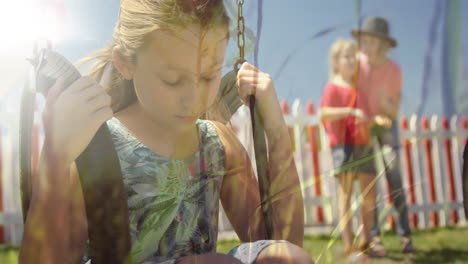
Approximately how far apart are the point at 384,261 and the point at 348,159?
0.62 ft

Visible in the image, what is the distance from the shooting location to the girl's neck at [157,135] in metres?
0.64

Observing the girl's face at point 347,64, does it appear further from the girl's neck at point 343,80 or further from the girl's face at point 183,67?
the girl's face at point 183,67

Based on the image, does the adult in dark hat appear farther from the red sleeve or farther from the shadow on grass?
the shadow on grass

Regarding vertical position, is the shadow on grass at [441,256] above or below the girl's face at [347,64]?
below

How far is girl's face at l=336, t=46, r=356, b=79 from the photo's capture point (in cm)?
56

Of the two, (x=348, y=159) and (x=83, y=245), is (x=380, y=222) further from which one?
(x=83, y=245)

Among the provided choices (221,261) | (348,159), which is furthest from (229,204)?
(348,159)

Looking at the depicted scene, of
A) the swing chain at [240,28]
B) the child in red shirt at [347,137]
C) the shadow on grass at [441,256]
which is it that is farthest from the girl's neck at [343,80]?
the shadow on grass at [441,256]

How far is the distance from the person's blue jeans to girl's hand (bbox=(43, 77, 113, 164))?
0.35m

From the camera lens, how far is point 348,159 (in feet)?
1.99

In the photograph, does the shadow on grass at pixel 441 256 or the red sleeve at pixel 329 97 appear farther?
the shadow on grass at pixel 441 256

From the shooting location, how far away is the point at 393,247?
0.66 metres

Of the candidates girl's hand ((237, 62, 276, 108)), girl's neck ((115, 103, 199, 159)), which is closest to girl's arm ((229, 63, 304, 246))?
girl's hand ((237, 62, 276, 108))

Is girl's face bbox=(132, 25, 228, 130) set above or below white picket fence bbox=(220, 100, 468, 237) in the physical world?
above
